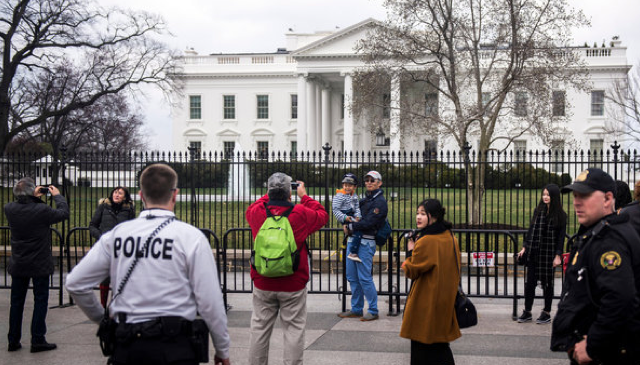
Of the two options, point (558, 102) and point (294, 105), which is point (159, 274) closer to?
point (558, 102)

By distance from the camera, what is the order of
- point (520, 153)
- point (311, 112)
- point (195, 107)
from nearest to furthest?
1. point (520, 153)
2. point (311, 112)
3. point (195, 107)

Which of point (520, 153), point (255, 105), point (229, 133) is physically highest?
point (255, 105)

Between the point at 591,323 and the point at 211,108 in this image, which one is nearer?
the point at 591,323

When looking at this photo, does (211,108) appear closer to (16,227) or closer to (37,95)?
(37,95)

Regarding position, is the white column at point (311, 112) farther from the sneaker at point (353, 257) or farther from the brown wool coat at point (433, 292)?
the brown wool coat at point (433, 292)

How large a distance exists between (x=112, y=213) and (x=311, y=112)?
4706 centimetres

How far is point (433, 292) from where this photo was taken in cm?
489

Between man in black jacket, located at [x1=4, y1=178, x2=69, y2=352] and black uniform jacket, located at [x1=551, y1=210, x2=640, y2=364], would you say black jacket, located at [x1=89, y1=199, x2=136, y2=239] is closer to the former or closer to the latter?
man in black jacket, located at [x1=4, y1=178, x2=69, y2=352]

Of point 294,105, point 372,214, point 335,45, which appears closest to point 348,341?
point 372,214

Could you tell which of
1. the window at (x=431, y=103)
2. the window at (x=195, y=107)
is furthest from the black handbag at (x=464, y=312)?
the window at (x=195, y=107)

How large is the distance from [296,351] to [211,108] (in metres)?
58.9

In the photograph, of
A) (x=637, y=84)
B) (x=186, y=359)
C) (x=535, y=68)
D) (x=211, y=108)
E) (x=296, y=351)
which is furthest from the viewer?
(x=211, y=108)

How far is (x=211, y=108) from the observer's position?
62375 mm

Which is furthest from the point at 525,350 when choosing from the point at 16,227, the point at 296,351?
the point at 16,227
